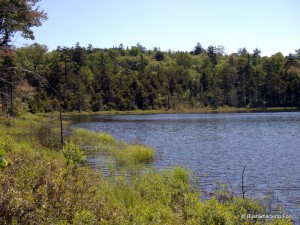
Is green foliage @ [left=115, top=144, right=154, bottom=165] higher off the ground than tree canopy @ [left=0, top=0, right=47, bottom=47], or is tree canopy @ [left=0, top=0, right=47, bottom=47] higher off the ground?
tree canopy @ [left=0, top=0, right=47, bottom=47]

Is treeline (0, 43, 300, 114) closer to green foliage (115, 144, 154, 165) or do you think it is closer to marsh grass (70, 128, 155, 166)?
marsh grass (70, 128, 155, 166)

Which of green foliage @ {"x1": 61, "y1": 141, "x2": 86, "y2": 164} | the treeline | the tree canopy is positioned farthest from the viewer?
the treeline

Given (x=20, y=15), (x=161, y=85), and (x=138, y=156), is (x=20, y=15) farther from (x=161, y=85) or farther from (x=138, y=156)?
(x=161, y=85)

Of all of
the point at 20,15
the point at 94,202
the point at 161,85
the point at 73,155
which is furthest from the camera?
the point at 161,85

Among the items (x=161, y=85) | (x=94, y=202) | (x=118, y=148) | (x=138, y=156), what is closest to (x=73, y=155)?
(x=94, y=202)

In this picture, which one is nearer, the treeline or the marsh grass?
the marsh grass

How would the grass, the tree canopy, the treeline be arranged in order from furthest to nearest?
the treeline → the tree canopy → the grass

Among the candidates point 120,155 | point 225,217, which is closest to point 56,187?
point 225,217

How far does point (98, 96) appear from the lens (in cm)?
12100

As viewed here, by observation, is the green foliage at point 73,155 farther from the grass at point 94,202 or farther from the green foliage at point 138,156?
the green foliage at point 138,156

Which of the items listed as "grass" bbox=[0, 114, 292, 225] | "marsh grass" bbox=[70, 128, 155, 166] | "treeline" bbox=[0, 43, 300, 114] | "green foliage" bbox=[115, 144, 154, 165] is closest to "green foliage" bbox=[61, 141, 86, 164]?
"grass" bbox=[0, 114, 292, 225]

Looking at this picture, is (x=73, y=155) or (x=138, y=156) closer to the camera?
(x=73, y=155)

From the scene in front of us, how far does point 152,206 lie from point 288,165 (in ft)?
51.8

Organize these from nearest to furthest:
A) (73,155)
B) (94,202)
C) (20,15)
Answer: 1. (94,202)
2. (73,155)
3. (20,15)
